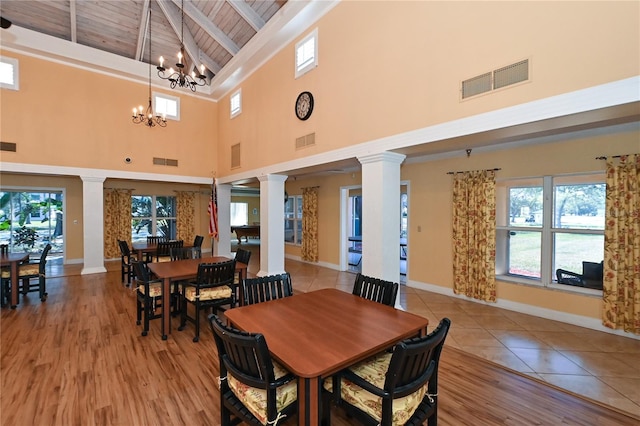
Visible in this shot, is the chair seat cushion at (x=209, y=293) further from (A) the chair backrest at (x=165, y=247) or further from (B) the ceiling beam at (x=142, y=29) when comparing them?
(B) the ceiling beam at (x=142, y=29)

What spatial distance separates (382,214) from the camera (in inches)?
151

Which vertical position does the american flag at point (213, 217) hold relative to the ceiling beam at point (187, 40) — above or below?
below

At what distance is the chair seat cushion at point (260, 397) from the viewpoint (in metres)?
1.57

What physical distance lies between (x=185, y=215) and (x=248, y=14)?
6.60 metres

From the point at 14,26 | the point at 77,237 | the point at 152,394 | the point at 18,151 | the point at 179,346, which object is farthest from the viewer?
the point at 77,237

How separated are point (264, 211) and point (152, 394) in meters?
4.10

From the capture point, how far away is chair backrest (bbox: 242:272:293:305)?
8.53 ft

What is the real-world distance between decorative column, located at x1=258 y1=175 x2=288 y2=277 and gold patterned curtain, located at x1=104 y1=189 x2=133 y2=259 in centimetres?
Result: 535

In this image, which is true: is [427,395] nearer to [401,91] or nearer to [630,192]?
[401,91]

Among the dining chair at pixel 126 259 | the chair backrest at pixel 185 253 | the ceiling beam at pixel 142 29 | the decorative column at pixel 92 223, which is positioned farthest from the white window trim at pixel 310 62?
the decorative column at pixel 92 223

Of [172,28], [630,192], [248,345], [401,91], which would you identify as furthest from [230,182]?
[630,192]

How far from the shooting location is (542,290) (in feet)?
13.5

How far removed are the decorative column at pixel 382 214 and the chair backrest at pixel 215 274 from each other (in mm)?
1887

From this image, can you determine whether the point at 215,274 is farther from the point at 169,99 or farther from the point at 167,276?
the point at 169,99
